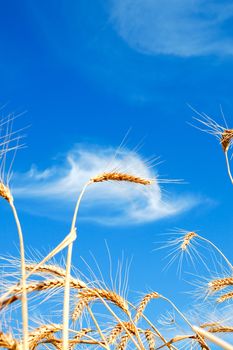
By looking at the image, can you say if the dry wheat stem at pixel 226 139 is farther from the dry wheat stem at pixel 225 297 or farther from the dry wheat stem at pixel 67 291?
the dry wheat stem at pixel 67 291

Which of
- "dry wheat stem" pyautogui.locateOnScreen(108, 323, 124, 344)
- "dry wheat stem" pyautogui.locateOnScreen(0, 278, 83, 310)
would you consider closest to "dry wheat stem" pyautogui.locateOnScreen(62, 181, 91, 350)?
"dry wheat stem" pyautogui.locateOnScreen(0, 278, 83, 310)

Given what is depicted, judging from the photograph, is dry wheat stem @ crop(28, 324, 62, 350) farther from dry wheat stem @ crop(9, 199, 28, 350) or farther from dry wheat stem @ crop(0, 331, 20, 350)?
dry wheat stem @ crop(0, 331, 20, 350)

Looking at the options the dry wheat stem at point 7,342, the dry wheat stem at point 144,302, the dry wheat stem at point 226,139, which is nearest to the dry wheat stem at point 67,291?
the dry wheat stem at point 7,342

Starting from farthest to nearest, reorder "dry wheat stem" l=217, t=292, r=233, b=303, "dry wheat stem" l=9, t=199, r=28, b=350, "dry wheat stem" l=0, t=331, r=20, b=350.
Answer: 1. "dry wheat stem" l=217, t=292, r=233, b=303
2. "dry wheat stem" l=9, t=199, r=28, b=350
3. "dry wheat stem" l=0, t=331, r=20, b=350

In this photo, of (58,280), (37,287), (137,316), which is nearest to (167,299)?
(137,316)

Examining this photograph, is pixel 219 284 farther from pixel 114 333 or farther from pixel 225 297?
pixel 114 333

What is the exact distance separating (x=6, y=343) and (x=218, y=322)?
2967 millimetres

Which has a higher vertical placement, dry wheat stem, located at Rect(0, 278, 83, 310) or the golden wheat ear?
the golden wheat ear

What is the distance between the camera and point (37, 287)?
2871 mm

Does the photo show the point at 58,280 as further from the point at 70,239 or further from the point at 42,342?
the point at 42,342

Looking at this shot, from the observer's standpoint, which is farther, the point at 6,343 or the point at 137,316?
the point at 137,316

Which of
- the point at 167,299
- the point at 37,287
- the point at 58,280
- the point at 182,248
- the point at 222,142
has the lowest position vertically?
the point at 37,287

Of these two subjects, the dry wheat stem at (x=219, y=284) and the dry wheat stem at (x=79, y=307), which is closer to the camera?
the dry wheat stem at (x=79, y=307)

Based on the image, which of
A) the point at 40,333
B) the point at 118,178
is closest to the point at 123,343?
the point at 40,333
